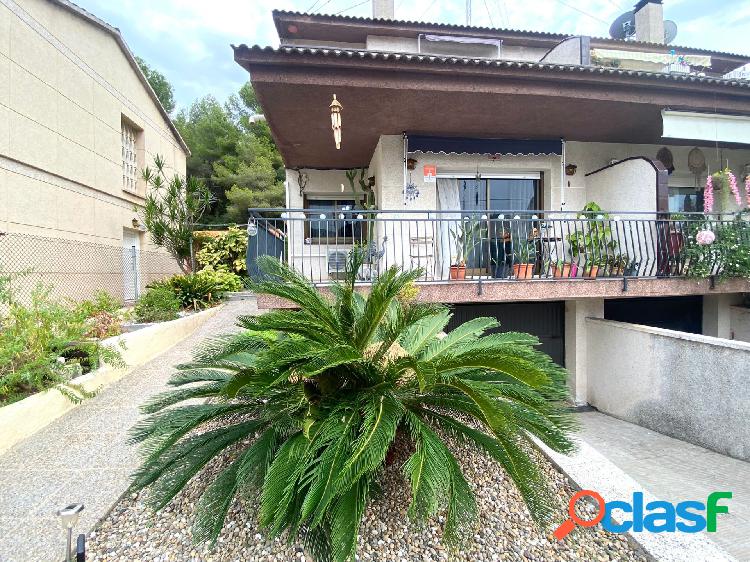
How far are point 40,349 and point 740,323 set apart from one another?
12.7 metres

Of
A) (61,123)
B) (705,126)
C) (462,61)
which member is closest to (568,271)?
(705,126)

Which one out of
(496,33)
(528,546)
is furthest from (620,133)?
(528,546)

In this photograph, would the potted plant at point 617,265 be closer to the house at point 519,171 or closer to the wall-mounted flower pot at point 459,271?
the house at point 519,171

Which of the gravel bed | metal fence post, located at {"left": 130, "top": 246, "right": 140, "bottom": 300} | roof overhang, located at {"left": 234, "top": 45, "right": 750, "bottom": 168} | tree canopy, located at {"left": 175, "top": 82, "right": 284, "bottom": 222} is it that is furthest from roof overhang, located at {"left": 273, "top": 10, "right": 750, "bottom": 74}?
tree canopy, located at {"left": 175, "top": 82, "right": 284, "bottom": 222}

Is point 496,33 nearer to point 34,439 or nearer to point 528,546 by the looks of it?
point 528,546

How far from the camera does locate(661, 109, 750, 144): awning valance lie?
6.74 metres

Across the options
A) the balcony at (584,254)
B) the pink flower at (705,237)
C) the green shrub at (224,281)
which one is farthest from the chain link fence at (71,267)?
the pink flower at (705,237)

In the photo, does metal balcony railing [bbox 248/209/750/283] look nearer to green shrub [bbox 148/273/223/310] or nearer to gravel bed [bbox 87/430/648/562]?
gravel bed [bbox 87/430/648/562]

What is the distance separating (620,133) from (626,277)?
3.65 m

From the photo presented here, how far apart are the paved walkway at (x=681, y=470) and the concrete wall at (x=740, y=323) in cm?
403

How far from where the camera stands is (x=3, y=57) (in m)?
7.54

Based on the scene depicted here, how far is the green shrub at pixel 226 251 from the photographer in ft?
47.6

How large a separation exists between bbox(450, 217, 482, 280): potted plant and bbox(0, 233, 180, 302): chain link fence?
6.06m

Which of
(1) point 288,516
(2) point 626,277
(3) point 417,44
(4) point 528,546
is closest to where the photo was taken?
(1) point 288,516
